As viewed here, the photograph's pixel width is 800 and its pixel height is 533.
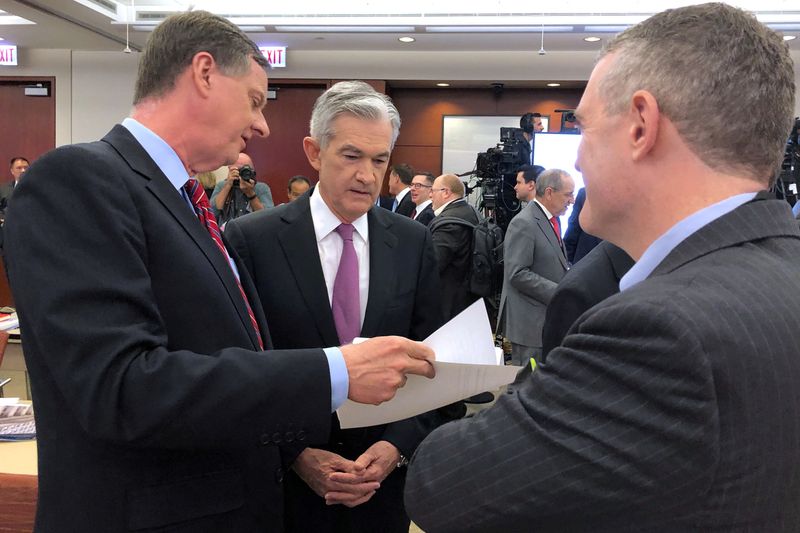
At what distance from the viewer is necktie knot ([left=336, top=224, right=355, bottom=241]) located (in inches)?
69.1

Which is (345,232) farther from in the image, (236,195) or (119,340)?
(236,195)

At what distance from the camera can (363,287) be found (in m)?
1.73

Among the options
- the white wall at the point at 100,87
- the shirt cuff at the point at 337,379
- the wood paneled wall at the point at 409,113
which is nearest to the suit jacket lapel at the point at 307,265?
the shirt cuff at the point at 337,379

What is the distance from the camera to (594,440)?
677mm

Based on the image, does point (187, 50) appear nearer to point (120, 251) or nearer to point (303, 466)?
point (120, 251)

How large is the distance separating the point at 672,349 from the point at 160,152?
898 mm

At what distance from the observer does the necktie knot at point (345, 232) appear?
175 centimetres

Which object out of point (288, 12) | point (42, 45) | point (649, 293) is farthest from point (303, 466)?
point (42, 45)

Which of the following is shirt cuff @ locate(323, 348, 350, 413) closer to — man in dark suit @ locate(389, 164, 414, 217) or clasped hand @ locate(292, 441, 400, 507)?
clasped hand @ locate(292, 441, 400, 507)

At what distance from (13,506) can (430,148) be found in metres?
8.45

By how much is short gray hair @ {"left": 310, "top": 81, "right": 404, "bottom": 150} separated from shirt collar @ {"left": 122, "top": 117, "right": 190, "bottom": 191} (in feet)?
1.97

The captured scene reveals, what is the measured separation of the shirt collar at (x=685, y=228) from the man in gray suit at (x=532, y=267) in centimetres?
332

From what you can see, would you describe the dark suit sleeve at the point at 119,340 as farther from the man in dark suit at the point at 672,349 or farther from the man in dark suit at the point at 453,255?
the man in dark suit at the point at 453,255

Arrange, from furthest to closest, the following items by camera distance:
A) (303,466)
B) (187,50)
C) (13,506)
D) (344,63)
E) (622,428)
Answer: (344,63), (13,506), (303,466), (187,50), (622,428)
